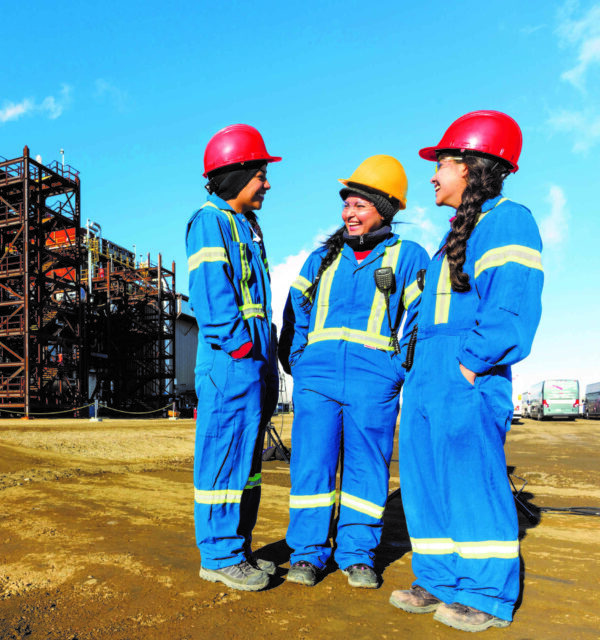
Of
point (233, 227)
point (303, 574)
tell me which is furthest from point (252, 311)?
point (303, 574)

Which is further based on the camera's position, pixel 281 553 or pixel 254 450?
pixel 281 553

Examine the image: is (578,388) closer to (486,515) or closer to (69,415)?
(69,415)

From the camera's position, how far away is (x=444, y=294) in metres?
2.46

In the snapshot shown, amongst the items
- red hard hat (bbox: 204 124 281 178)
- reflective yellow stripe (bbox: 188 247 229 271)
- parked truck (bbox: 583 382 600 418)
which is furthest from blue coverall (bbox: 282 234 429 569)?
parked truck (bbox: 583 382 600 418)

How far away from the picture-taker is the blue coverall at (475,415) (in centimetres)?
217

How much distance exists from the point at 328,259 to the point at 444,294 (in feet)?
3.04

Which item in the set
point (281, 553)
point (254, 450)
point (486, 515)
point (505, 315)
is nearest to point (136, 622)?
point (254, 450)

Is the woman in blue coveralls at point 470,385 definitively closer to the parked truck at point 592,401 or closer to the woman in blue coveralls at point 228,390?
the woman in blue coveralls at point 228,390

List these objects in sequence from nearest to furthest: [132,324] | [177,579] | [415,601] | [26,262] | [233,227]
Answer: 1. [415,601]
2. [177,579]
3. [233,227]
4. [26,262]
5. [132,324]

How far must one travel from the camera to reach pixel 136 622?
219 centimetres

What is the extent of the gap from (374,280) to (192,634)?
1.96 m

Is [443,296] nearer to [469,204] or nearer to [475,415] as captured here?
[469,204]

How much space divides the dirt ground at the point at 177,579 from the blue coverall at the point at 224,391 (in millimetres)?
306

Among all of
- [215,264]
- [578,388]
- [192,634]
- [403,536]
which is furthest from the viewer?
[578,388]
